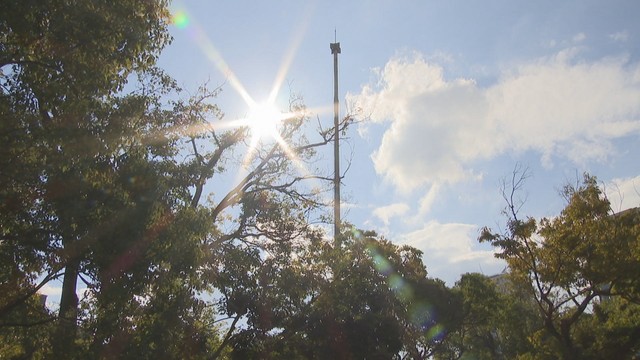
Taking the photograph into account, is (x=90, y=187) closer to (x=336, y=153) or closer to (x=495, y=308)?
(x=336, y=153)

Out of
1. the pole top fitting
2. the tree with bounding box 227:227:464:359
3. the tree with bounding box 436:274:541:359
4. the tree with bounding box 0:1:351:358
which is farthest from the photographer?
the pole top fitting

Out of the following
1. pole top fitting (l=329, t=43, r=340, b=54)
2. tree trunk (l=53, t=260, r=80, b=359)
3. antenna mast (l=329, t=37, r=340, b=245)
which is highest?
pole top fitting (l=329, t=43, r=340, b=54)

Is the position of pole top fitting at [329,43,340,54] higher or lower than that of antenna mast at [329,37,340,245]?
higher

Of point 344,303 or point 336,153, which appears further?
point 336,153

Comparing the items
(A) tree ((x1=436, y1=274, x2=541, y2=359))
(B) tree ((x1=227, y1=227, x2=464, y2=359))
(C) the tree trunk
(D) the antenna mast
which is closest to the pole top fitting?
(D) the antenna mast

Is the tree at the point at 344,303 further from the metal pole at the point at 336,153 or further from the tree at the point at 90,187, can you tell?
the tree at the point at 90,187

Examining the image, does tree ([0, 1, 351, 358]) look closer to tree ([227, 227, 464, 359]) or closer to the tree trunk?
the tree trunk

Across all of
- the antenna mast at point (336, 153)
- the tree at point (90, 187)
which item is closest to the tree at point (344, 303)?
the antenna mast at point (336, 153)

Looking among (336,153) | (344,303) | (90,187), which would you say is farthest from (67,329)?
(336,153)

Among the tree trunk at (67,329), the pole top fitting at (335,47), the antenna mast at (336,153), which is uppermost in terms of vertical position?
the pole top fitting at (335,47)

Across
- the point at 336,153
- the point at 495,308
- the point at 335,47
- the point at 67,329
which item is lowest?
the point at 67,329

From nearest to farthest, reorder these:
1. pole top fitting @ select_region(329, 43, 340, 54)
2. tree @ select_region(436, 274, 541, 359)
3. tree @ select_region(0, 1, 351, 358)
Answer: tree @ select_region(0, 1, 351, 358) < tree @ select_region(436, 274, 541, 359) < pole top fitting @ select_region(329, 43, 340, 54)

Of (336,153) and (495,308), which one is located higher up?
(336,153)

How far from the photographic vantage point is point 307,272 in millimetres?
15758
